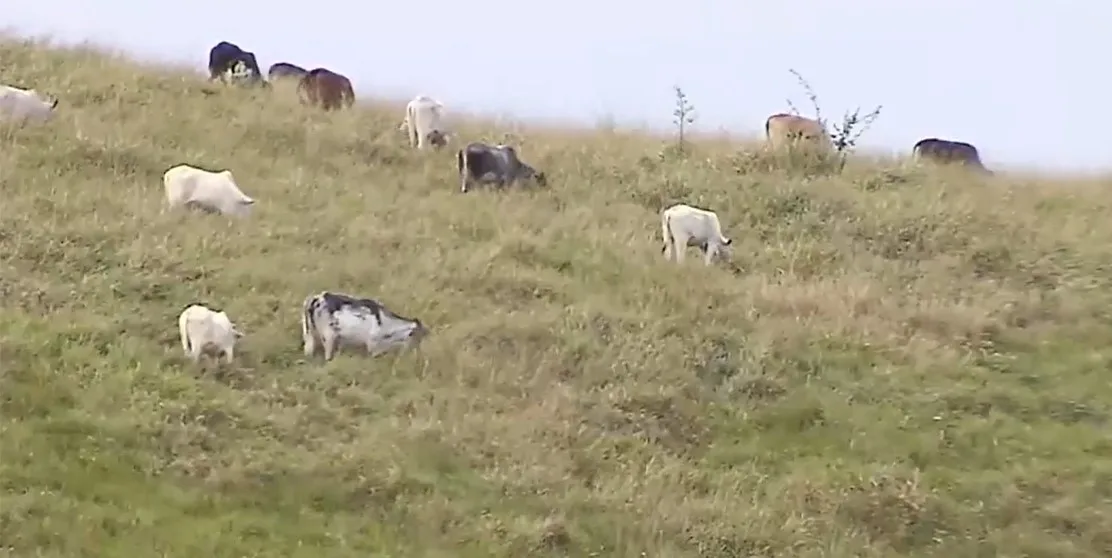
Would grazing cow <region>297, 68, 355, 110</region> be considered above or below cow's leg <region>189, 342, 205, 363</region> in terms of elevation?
above

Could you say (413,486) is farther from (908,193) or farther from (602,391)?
(908,193)

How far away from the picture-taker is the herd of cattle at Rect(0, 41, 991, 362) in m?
8.35

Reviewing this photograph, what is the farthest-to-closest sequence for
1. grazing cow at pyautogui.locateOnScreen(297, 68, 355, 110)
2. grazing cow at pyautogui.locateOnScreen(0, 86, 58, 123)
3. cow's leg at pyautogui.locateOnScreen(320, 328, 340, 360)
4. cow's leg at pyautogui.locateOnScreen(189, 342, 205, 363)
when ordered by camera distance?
1. grazing cow at pyautogui.locateOnScreen(297, 68, 355, 110)
2. grazing cow at pyautogui.locateOnScreen(0, 86, 58, 123)
3. cow's leg at pyautogui.locateOnScreen(320, 328, 340, 360)
4. cow's leg at pyautogui.locateOnScreen(189, 342, 205, 363)

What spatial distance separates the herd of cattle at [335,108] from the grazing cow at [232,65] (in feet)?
0.04

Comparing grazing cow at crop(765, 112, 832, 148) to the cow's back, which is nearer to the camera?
the cow's back

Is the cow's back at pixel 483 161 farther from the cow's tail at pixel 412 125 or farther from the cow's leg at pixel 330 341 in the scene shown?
the cow's leg at pixel 330 341

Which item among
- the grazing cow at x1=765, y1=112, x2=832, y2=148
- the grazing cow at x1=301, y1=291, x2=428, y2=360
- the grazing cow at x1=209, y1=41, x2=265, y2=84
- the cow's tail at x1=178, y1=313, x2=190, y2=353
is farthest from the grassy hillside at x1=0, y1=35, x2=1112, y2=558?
the grazing cow at x1=209, y1=41, x2=265, y2=84

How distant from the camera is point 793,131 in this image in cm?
1503

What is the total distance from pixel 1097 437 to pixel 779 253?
11.5 ft

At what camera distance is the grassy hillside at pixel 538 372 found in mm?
6883

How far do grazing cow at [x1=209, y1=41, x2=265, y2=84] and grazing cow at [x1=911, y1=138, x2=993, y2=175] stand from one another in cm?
744

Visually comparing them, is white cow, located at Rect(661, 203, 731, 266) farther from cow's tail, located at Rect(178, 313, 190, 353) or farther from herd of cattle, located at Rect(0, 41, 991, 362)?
cow's tail, located at Rect(178, 313, 190, 353)

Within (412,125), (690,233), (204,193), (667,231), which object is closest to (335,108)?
(412,125)

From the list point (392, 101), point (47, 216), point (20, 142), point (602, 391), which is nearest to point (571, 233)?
point (602, 391)
